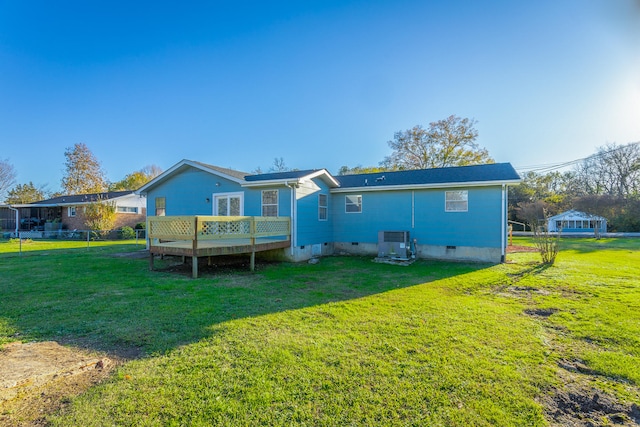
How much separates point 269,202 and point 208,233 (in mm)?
3166

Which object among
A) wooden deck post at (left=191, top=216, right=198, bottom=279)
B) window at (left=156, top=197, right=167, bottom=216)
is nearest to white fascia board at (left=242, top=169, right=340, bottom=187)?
wooden deck post at (left=191, top=216, right=198, bottom=279)

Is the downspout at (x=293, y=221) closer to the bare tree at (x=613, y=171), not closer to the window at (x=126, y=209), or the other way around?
the window at (x=126, y=209)

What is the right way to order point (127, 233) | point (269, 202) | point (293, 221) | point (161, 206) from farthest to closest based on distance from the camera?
point (127, 233) < point (161, 206) < point (269, 202) < point (293, 221)

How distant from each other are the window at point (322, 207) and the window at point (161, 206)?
6.90 m

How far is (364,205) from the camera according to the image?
12242 mm

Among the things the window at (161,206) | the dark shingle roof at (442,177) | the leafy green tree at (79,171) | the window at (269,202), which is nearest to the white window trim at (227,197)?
the window at (269,202)

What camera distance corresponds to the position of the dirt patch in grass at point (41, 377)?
7.63 ft

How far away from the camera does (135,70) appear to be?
44.3 feet

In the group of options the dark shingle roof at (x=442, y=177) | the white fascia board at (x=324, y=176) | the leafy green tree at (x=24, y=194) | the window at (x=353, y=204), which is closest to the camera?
the dark shingle roof at (x=442, y=177)

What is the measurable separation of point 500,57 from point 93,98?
20063 mm

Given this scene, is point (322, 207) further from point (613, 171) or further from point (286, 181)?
point (613, 171)

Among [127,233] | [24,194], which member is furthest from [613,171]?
[24,194]

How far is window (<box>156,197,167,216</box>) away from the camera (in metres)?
12.9

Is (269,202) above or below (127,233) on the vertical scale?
above
